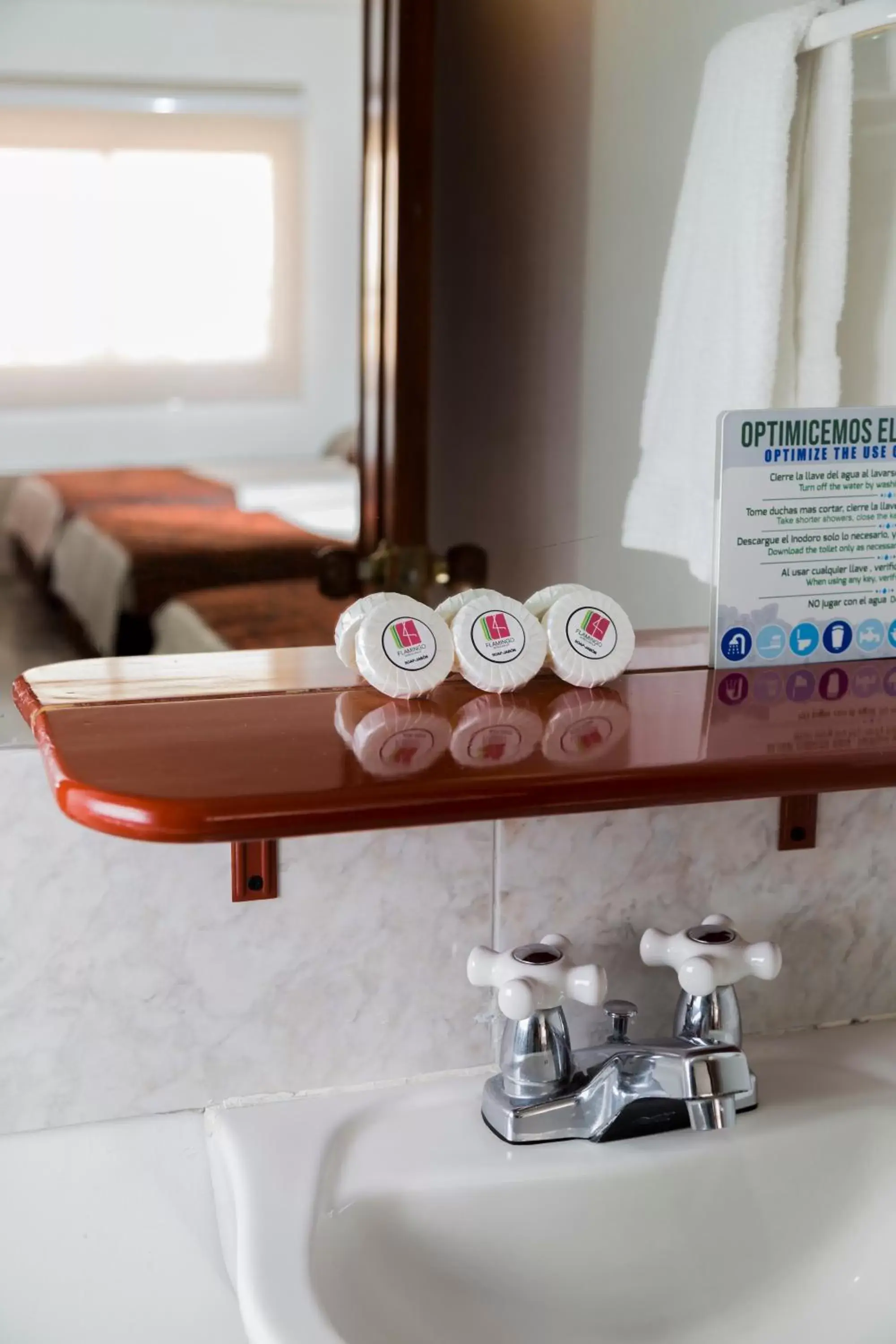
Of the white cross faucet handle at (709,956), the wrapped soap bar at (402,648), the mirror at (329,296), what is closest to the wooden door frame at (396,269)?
the mirror at (329,296)

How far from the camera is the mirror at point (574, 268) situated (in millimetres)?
932

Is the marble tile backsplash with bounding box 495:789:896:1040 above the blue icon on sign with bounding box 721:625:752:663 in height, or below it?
below

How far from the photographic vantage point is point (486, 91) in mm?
925

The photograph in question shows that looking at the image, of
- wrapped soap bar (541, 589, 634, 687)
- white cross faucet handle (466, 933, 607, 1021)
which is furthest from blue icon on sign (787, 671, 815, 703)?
white cross faucet handle (466, 933, 607, 1021)

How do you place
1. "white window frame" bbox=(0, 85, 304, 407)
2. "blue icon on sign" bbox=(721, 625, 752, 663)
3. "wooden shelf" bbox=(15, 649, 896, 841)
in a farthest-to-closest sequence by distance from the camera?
1. "blue icon on sign" bbox=(721, 625, 752, 663)
2. "white window frame" bbox=(0, 85, 304, 407)
3. "wooden shelf" bbox=(15, 649, 896, 841)

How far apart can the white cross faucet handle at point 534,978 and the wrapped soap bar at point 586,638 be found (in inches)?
6.9

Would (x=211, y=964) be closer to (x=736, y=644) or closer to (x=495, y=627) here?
(x=495, y=627)

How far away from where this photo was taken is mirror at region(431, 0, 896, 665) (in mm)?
932

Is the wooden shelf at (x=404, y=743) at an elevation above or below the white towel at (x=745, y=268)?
below

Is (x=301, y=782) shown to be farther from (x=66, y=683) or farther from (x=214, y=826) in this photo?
(x=66, y=683)

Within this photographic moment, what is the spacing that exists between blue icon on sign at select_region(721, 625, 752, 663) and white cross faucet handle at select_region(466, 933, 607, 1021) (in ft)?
0.72

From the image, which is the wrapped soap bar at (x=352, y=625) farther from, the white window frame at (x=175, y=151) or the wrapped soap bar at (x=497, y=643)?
the white window frame at (x=175, y=151)

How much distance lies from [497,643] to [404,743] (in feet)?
0.35

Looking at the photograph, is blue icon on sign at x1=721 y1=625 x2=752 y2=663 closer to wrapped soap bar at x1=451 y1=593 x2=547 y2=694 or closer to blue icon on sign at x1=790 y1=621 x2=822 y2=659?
blue icon on sign at x1=790 y1=621 x2=822 y2=659
